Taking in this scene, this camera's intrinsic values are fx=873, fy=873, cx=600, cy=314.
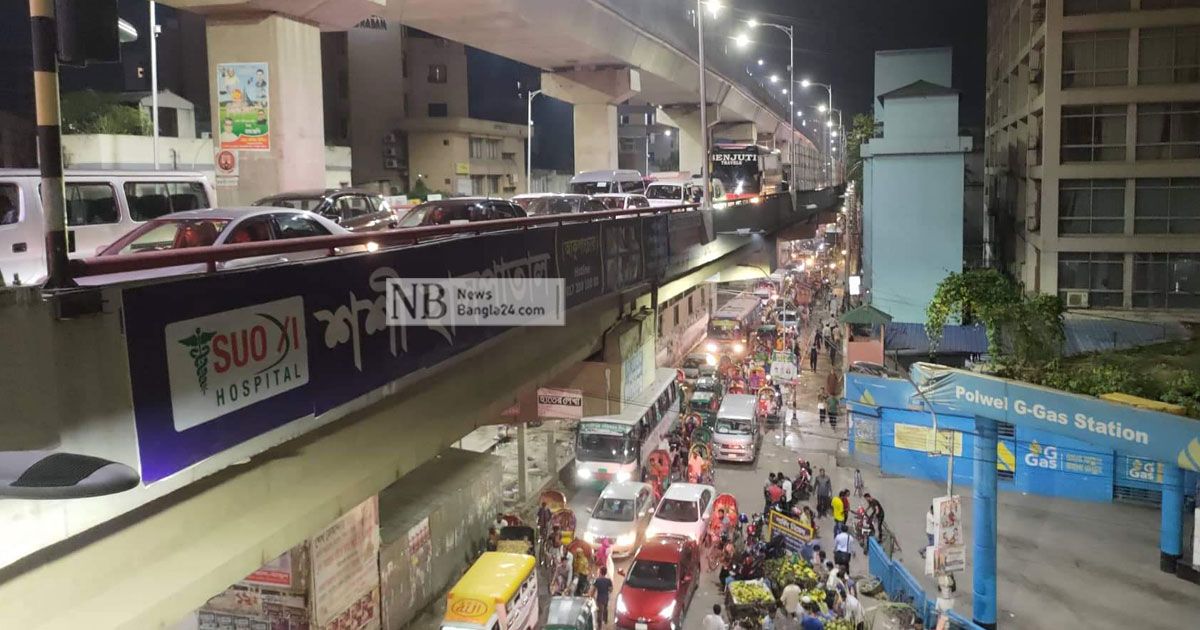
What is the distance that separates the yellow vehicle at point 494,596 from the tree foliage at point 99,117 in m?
24.3

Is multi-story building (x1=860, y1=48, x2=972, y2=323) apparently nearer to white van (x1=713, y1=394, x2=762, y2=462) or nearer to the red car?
white van (x1=713, y1=394, x2=762, y2=462)

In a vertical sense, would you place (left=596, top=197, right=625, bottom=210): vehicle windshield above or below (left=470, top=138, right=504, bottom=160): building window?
below

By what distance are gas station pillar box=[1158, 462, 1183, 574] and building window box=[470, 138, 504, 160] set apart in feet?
153

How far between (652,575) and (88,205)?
35.1 feet

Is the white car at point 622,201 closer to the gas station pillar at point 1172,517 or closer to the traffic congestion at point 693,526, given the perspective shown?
the traffic congestion at point 693,526

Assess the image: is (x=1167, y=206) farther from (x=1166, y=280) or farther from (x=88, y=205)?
(x=88, y=205)

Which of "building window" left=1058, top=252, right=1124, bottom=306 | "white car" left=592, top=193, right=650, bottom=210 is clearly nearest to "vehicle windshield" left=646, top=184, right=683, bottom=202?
"white car" left=592, top=193, right=650, bottom=210

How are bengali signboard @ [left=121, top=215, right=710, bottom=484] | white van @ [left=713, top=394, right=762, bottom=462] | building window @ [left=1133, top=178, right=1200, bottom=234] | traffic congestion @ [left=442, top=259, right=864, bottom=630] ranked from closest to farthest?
bengali signboard @ [left=121, top=215, right=710, bottom=484] < traffic congestion @ [left=442, top=259, right=864, bottom=630] < white van @ [left=713, top=394, right=762, bottom=462] < building window @ [left=1133, top=178, right=1200, bottom=234]

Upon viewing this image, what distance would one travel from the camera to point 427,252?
7.56 m

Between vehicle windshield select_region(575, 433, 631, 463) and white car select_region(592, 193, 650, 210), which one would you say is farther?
vehicle windshield select_region(575, 433, 631, 463)

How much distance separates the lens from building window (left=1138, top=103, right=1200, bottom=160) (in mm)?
26922

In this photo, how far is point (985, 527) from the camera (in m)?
15.8

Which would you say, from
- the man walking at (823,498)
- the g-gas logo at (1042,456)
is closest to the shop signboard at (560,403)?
the man walking at (823,498)

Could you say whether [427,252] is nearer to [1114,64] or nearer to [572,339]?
[572,339]
